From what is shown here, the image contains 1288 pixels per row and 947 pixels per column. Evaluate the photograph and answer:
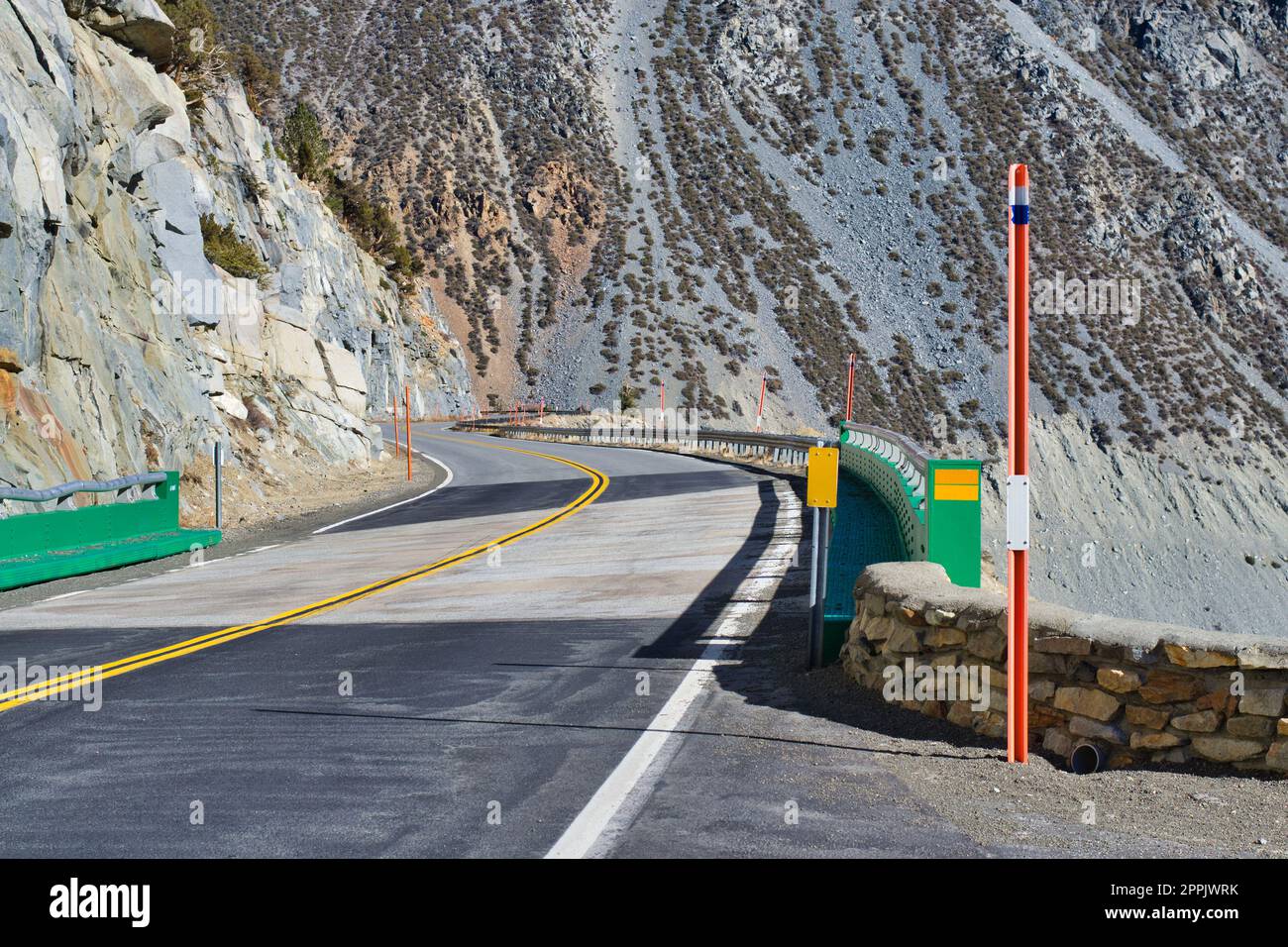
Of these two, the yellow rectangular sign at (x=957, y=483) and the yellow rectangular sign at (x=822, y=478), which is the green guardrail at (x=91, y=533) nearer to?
the yellow rectangular sign at (x=822, y=478)

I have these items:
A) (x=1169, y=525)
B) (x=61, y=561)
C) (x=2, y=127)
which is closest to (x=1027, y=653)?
(x=61, y=561)

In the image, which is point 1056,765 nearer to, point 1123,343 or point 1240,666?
point 1240,666

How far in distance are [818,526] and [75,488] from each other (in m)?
11.4

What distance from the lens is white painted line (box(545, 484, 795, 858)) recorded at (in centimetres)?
524

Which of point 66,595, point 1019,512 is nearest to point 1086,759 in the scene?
point 1019,512

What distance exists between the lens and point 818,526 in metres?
9.39

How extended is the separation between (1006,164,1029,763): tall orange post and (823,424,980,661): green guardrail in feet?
6.99

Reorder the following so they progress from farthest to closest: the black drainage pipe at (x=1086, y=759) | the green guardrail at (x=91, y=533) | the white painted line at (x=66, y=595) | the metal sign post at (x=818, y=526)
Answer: the green guardrail at (x=91, y=533)
the white painted line at (x=66, y=595)
the metal sign post at (x=818, y=526)
the black drainage pipe at (x=1086, y=759)

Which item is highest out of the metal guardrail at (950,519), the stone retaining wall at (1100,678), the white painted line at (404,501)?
the metal guardrail at (950,519)

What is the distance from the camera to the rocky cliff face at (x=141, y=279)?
1903 cm

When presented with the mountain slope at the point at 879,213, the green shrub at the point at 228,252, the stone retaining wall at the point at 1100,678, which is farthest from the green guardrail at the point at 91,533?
the mountain slope at the point at 879,213

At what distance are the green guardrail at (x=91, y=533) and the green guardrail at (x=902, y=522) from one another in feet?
32.7

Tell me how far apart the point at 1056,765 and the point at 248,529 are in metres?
18.1

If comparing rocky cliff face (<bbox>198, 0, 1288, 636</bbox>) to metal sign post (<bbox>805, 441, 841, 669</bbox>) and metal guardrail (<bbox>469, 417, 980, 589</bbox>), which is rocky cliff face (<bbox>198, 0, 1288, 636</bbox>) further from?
metal sign post (<bbox>805, 441, 841, 669</bbox>)
